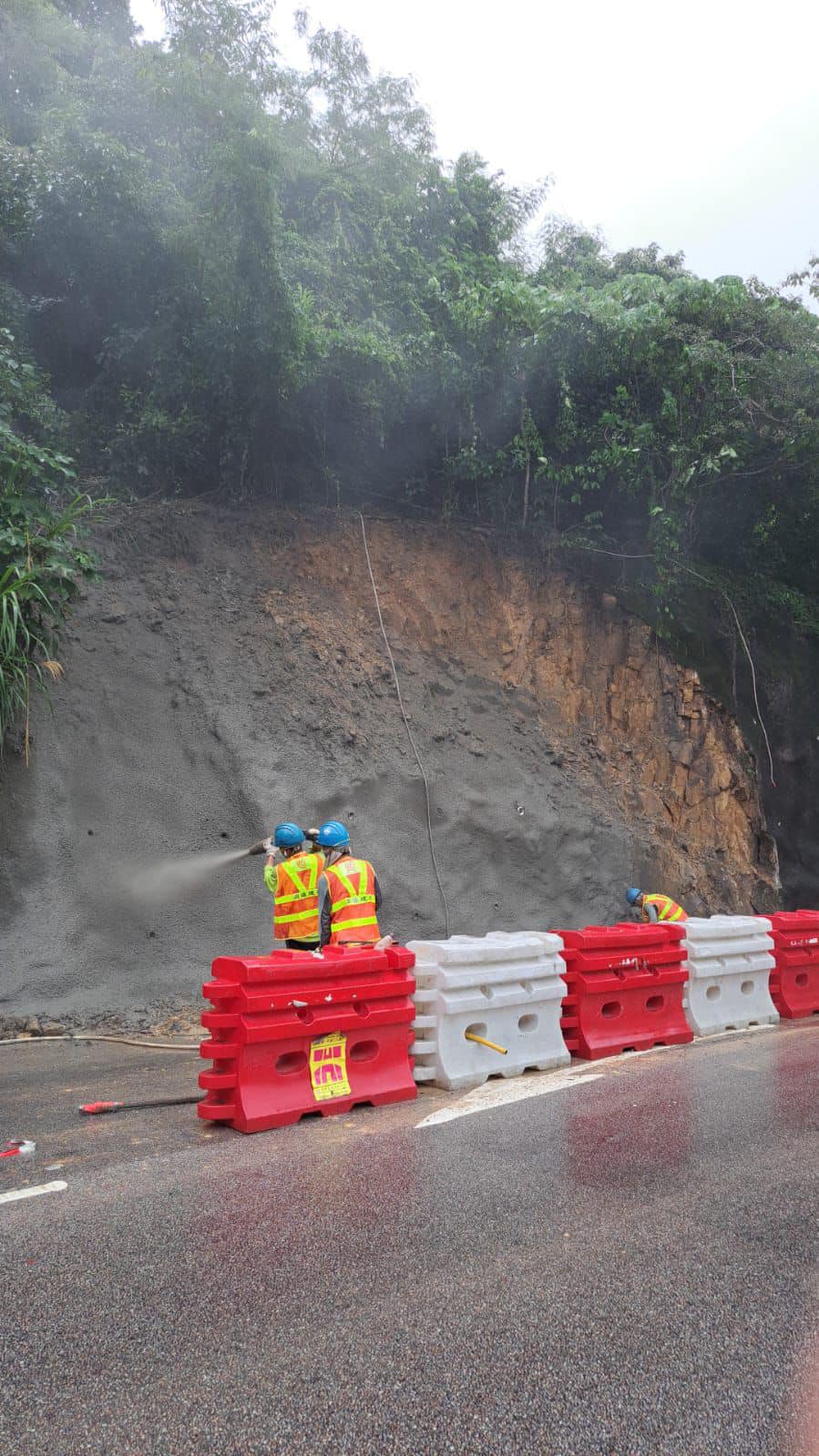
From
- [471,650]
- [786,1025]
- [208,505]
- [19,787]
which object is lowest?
[786,1025]

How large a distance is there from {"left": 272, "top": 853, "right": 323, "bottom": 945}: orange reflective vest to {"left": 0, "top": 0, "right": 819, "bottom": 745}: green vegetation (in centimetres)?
601

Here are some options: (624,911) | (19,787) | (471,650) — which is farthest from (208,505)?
(624,911)

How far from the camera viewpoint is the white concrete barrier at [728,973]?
27.8 ft

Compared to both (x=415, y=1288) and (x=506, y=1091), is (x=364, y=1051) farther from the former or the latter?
(x=415, y=1288)

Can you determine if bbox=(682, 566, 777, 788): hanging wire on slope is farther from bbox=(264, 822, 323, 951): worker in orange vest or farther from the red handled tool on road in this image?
the red handled tool on road

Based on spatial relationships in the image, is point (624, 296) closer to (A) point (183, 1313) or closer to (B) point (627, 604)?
(B) point (627, 604)

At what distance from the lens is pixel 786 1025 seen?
930cm

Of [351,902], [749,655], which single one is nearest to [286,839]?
[351,902]

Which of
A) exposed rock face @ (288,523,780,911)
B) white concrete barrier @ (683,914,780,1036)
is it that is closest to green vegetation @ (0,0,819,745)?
exposed rock face @ (288,523,780,911)

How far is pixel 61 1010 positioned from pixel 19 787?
2.53m

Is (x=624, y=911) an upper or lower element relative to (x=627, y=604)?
lower

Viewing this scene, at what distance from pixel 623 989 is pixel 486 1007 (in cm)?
172

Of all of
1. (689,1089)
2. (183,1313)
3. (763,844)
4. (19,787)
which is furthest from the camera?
(763,844)

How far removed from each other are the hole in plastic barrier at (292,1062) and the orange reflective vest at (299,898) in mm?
2086
